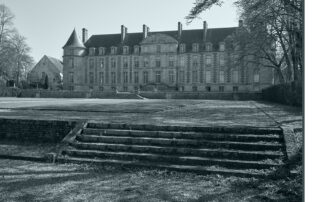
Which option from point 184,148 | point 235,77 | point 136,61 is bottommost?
point 184,148

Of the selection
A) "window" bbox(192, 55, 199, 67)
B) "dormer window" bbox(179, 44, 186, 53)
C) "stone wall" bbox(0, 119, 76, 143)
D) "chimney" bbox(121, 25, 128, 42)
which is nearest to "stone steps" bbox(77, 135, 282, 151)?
"stone wall" bbox(0, 119, 76, 143)

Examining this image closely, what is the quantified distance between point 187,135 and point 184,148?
745 millimetres

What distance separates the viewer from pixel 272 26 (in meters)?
22.2

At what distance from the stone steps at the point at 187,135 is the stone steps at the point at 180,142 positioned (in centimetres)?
28

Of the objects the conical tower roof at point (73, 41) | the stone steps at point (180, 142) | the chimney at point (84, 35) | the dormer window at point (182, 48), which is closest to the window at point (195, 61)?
the dormer window at point (182, 48)

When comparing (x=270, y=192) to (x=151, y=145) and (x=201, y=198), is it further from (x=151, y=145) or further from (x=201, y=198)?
(x=151, y=145)

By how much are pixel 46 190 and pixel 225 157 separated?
422 centimetres

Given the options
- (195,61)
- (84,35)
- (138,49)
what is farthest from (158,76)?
(84,35)

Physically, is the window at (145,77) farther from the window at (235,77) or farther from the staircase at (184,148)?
the staircase at (184,148)

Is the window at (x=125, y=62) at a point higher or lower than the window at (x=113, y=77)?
higher

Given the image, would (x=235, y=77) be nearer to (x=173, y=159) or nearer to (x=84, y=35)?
(x=84, y=35)

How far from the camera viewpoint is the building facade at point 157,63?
53.7m

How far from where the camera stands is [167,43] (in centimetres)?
5625
